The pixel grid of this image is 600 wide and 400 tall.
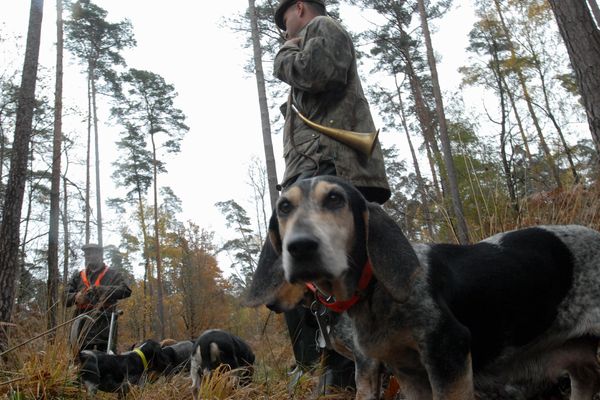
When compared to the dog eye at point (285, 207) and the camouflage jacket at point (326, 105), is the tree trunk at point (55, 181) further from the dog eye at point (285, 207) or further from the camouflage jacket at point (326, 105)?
the dog eye at point (285, 207)

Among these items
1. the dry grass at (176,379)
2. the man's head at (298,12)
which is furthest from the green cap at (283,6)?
the dry grass at (176,379)

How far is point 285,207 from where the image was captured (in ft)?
8.35

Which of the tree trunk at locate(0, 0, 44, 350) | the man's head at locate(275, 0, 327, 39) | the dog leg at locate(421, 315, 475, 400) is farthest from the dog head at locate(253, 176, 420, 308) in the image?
the tree trunk at locate(0, 0, 44, 350)

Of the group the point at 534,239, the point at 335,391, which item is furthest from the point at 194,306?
the point at 534,239

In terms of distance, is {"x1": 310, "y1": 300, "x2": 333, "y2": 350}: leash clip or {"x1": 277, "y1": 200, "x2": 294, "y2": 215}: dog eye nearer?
{"x1": 277, "y1": 200, "x2": 294, "y2": 215}: dog eye

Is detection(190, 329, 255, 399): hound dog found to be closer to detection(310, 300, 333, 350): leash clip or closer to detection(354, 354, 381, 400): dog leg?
detection(310, 300, 333, 350): leash clip

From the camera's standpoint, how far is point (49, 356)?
4129mm

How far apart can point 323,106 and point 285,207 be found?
1595mm

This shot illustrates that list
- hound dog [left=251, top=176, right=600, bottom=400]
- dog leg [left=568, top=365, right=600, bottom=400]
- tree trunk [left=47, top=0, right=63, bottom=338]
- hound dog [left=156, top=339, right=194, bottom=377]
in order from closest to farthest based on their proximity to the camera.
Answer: hound dog [left=251, top=176, right=600, bottom=400], dog leg [left=568, top=365, right=600, bottom=400], tree trunk [left=47, top=0, right=63, bottom=338], hound dog [left=156, top=339, right=194, bottom=377]

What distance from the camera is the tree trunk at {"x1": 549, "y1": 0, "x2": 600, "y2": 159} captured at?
4887mm

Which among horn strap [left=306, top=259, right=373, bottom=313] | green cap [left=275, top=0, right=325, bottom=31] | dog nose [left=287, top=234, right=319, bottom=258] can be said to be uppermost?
green cap [left=275, top=0, right=325, bottom=31]

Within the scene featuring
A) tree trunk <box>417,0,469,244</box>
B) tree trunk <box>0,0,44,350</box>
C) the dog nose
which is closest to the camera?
the dog nose

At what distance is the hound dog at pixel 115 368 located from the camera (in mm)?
5465

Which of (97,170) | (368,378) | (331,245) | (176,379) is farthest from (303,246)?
(97,170)
